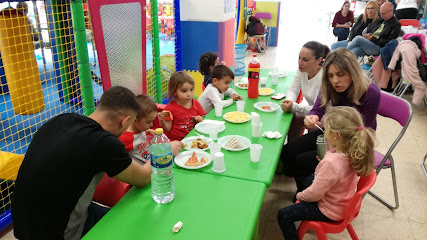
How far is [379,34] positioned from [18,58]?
230 inches

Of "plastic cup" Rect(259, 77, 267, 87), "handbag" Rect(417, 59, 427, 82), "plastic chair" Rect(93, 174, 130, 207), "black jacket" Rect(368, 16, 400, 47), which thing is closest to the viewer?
"plastic chair" Rect(93, 174, 130, 207)

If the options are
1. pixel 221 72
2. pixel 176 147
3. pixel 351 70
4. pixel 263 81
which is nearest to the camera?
pixel 176 147

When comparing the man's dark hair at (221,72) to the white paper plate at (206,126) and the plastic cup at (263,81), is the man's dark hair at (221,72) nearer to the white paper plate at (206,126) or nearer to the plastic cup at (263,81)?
the plastic cup at (263,81)

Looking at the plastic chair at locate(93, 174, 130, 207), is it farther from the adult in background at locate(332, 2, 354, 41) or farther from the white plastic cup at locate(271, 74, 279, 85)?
the adult in background at locate(332, 2, 354, 41)

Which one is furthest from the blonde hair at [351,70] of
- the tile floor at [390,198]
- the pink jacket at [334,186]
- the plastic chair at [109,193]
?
the plastic chair at [109,193]

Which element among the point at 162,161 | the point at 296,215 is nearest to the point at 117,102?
the point at 162,161

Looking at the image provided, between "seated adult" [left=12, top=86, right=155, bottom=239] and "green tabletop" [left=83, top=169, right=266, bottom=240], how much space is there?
7.0 inches

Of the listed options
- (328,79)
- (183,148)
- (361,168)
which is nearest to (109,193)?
(183,148)

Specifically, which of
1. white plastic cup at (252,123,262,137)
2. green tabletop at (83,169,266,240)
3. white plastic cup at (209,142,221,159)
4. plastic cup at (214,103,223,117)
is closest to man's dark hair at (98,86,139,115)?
green tabletop at (83,169,266,240)

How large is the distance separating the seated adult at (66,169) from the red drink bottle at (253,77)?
162 cm

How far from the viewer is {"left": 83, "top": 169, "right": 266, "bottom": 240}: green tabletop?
1.41 m

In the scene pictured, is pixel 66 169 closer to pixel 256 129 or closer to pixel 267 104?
pixel 256 129

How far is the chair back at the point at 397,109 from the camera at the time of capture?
8.37 feet

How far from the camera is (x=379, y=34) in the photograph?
5949 millimetres
